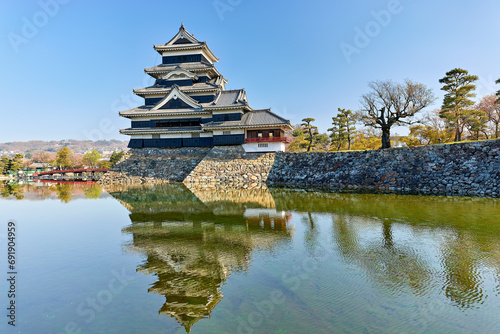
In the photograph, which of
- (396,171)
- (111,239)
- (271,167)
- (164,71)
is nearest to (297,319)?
(111,239)

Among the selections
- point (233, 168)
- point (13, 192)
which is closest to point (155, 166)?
point (233, 168)

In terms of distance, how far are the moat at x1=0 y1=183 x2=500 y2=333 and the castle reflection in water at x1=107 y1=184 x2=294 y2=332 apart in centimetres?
4

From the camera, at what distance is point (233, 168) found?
2550 centimetres

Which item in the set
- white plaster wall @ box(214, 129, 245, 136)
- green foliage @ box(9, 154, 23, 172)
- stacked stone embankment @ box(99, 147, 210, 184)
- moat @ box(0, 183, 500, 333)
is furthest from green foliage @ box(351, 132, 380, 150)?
green foliage @ box(9, 154, 23, 172)

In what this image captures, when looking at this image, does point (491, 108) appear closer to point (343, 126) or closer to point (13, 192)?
point (343, 126)

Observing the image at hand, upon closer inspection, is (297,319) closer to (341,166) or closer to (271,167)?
(341,166)

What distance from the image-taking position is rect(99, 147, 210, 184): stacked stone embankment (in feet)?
90.0

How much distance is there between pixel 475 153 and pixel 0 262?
22696mm

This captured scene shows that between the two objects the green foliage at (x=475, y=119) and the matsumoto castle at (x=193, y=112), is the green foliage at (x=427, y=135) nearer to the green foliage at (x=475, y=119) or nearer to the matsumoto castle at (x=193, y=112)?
the green foliage at (x=475, y=119)

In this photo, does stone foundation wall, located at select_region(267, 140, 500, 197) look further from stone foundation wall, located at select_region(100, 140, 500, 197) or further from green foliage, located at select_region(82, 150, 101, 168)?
green foliage, located at select_region(82, 150, 101, 168)

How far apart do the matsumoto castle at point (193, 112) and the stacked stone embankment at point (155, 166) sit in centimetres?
96

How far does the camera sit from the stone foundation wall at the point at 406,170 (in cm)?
1565

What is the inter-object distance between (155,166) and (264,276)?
26161mm

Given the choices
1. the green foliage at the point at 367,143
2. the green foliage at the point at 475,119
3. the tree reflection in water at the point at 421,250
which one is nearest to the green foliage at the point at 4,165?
the tree reflection in water at the point at 421,250
